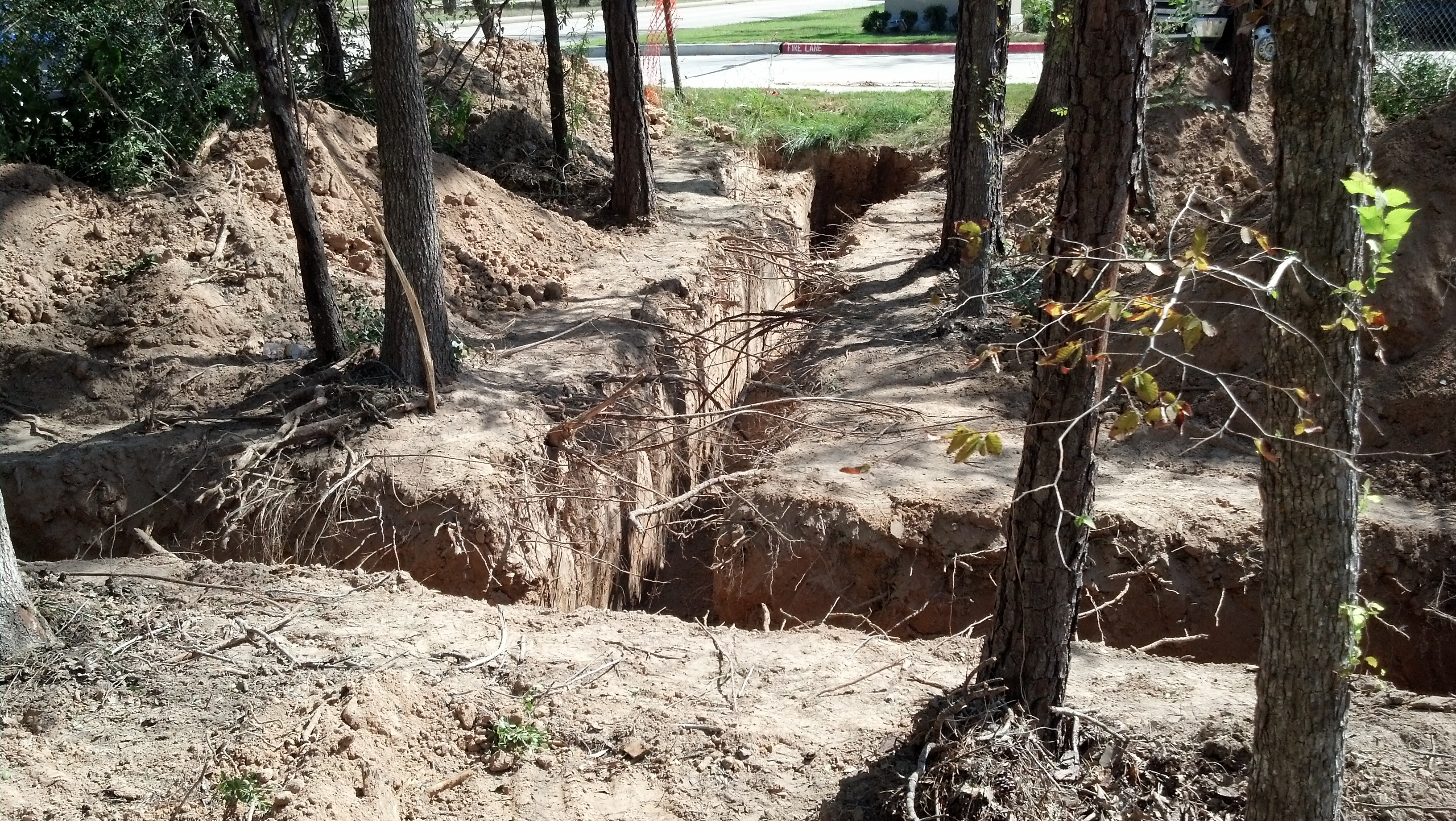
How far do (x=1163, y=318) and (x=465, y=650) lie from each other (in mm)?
3691

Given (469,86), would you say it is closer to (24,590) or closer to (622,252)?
(622,252)

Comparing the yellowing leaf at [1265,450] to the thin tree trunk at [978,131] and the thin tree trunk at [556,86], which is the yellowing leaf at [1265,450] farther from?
the thin tree trunk at [556,86]

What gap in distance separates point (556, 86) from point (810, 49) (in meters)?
12.1

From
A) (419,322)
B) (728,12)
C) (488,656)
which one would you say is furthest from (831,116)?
(728,12)

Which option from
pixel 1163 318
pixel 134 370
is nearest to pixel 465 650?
pixel 1163 318

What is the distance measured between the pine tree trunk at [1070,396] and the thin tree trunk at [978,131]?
540 cm

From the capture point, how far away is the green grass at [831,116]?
1484cm

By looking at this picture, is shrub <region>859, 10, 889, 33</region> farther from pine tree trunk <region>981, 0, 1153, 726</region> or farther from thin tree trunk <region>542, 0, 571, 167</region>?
pine tree trunk <region>981, 0, 1153, 726</region>

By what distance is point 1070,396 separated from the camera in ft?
11.5

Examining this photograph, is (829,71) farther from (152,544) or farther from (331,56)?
(152,544)

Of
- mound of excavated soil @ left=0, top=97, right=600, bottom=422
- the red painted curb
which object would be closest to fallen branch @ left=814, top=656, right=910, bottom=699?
mound of excavated soil @ left=0, top=97, right=600, bottom=422

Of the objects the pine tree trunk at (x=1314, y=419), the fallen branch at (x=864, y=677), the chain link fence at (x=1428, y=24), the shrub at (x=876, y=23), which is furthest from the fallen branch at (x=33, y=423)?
the shrub at (x=876, y=23)

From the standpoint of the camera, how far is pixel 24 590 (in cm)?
Answer: 454

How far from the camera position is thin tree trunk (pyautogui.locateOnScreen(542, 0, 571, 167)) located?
11.6 meters
